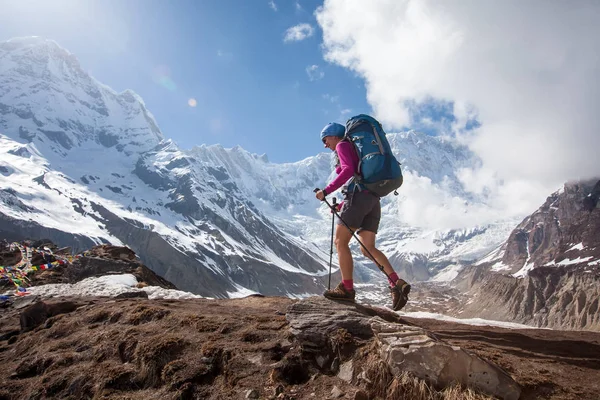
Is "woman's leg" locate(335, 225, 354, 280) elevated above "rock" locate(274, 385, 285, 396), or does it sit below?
above

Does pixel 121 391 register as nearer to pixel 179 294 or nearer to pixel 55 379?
pixel 55 379

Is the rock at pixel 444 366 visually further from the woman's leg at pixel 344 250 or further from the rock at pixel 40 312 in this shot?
the rock at pixel 40 312

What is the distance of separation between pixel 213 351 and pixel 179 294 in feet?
34.1

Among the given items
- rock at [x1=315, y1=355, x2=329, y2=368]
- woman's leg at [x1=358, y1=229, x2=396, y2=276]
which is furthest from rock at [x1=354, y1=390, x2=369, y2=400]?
woman's leg at [x1=358, y1=229, x2=396, y2=276]

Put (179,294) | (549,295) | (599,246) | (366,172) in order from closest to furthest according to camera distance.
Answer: (366,172) → (179,294) → (549,295) → (599,246)

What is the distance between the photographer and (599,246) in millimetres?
145000

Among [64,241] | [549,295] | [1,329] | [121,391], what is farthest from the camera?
[64,241]

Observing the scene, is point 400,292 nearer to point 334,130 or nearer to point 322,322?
point 322,322

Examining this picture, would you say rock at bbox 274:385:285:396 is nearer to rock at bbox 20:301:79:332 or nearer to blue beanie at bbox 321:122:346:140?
blue beanie at bbox 321:122:346:140

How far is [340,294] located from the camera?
696cm

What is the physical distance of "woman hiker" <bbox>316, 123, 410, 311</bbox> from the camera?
6.85 meters

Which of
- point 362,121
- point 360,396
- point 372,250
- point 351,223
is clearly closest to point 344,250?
point 351,223

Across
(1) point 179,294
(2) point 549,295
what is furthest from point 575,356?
(2) point 549,295

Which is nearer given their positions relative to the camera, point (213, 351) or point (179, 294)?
point (213, 351)
